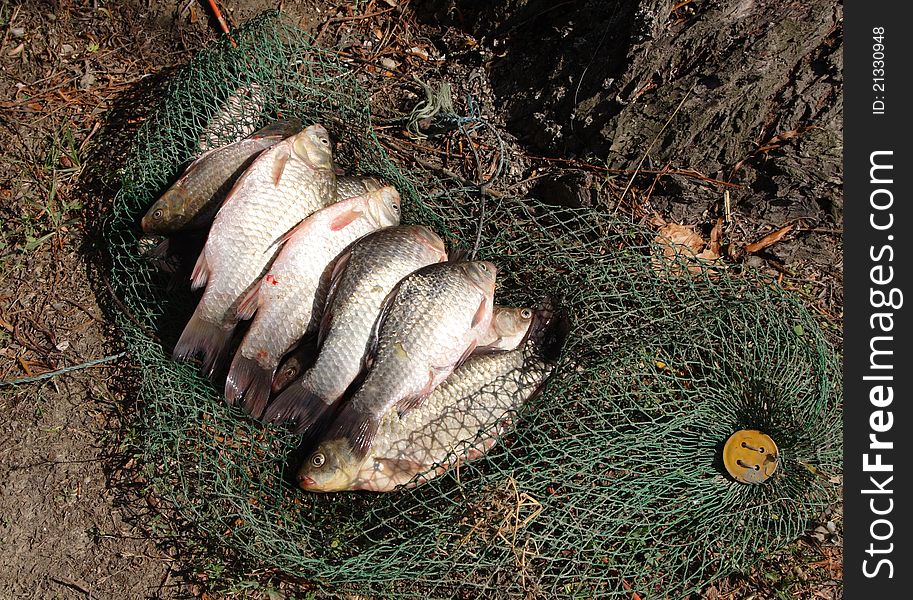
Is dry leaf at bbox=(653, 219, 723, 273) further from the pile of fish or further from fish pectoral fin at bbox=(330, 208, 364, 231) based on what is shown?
fish pectoral fin at bbox=(330, 208, 364, 231)

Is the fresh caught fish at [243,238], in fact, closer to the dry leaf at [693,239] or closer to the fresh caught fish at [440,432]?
the fresh caught fish at [440,432]

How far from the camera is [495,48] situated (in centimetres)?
426

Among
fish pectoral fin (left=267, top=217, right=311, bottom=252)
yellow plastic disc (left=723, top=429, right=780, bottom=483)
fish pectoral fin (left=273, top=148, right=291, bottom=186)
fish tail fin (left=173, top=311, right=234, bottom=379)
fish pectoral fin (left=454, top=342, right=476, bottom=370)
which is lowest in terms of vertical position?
yellow plastic disc (left=723, top=429, right=780, bottom=483)

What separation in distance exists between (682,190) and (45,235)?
364 cm

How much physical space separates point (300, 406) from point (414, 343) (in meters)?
0.60

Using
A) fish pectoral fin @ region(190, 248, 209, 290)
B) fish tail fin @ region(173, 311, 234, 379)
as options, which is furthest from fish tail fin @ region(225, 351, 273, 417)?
fish pectoral fin @ region(190, 248, 209, 290)

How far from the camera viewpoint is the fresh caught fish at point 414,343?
114 inches

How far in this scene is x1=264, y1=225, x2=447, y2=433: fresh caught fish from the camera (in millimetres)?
2945

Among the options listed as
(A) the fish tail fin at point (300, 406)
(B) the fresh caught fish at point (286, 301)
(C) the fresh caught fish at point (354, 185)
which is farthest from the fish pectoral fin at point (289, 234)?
(A) the fish tail fin at point (300, 406)

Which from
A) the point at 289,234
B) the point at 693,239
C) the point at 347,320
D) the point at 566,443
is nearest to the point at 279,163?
the point at 289,234

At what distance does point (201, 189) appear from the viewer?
10.8 ft

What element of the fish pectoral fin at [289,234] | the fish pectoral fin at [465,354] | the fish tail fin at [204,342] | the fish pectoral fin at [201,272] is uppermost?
the fish pectoral fin at [289,234]

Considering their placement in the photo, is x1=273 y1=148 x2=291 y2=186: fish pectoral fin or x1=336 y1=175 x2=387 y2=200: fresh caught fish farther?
x1=336 y1=175 x2=387 y2=200: fresh caught fish

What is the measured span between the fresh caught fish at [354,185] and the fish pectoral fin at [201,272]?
732 millimetres
